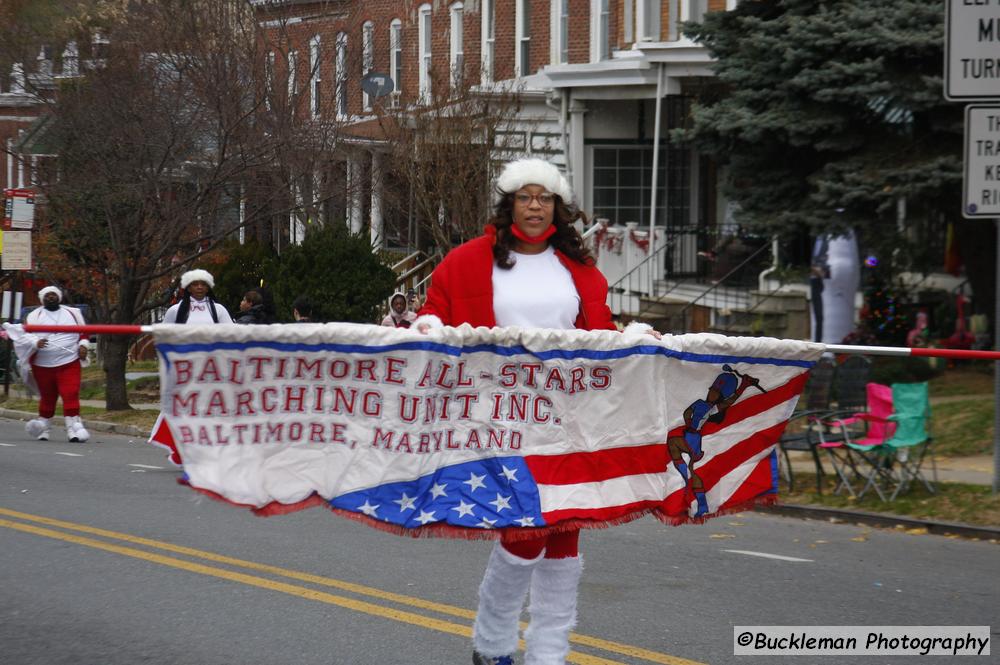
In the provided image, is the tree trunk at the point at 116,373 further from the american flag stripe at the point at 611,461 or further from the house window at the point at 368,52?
the american flag stripe at the point at 611,461

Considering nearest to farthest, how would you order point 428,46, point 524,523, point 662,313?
point 524,523
point 662,313
point 428,46

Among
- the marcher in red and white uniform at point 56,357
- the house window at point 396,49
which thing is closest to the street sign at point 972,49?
the marcher in red and white uniform at point 56,357

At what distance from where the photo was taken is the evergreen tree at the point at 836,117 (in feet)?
50.5

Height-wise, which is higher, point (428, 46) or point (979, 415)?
point (428, 46)

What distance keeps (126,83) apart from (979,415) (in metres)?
12.0

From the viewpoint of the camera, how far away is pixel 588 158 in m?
27.7

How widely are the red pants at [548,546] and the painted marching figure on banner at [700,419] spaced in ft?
1.93

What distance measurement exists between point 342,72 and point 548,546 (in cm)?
1917

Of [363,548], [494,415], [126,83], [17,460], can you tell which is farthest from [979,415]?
[126,83]

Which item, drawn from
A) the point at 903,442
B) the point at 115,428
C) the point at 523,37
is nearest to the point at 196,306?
the point at 115,428

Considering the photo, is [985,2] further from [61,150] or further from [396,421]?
[61,150]

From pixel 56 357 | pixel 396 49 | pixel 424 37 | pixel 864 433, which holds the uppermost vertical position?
pixel 424 37

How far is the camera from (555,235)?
19.2 feet

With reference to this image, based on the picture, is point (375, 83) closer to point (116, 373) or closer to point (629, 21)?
point (629, 21)
